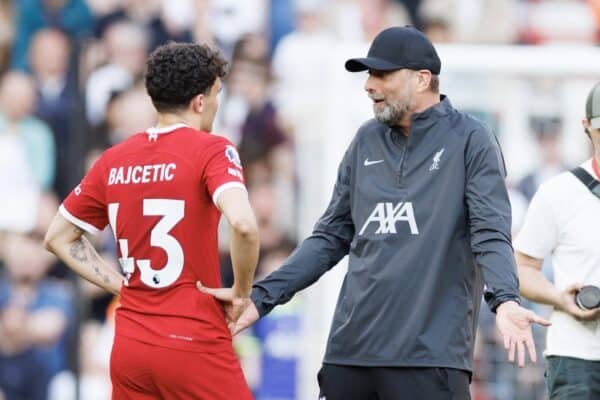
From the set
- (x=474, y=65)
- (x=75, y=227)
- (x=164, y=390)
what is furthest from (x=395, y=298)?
(x=474, y=65)

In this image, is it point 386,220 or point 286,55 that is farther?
point 286,55

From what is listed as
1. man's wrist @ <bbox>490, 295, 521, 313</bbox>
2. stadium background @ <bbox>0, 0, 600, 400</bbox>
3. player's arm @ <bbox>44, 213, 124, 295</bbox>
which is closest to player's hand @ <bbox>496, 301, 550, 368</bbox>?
man's wrist @ <bbox>490, 295, 521, 313</bbox>

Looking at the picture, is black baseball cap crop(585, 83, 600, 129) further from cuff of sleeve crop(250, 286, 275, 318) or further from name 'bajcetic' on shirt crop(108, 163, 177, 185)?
name 'bajcetic' on shirt crop(108, 163, 177, 185)

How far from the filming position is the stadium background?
494 inches

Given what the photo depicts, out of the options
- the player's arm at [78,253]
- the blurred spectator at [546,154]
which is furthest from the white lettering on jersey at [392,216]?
the blurred spectator at [546,154]

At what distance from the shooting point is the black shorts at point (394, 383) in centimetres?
558

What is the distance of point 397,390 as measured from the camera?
221 inches

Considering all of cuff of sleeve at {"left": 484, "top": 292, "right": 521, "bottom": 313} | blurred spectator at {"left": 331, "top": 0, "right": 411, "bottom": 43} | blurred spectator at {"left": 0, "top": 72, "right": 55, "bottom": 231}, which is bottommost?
blurred spectator at {"left": 0, "top": 72, "right": 55, "bottom": 231}

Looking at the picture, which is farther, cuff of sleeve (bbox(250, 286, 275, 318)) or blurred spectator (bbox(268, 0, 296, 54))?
blurred spectator (bbox(268, 0, 296, 54))

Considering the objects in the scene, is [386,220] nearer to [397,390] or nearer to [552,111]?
[397,390]

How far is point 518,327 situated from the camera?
17.4 feet

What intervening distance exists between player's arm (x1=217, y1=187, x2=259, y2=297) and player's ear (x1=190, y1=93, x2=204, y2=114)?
1.44 ft

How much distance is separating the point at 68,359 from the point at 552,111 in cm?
456

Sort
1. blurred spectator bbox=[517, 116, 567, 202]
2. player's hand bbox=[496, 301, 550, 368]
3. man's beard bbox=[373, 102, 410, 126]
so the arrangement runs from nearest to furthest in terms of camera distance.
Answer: player's hand bbox=[496, 301, 550, 368] → man's beard bbox=[373, 102, 410, 126] → blurred spectator bbox=[517, 116, 567, 202]
